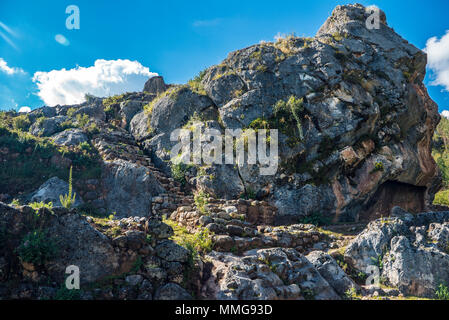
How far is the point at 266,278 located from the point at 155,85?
26227 millimetres

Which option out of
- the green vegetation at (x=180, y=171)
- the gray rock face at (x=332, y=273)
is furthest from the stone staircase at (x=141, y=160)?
the gray rock face at (x=332, y=273)

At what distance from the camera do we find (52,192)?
1100 cm

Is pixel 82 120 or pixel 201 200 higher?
pixel 82 120

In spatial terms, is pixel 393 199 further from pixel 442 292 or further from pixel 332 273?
pixel 332 273

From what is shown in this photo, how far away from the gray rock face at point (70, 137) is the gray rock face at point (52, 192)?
3606 mm

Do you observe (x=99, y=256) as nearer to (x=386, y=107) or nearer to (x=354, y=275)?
(x=354, y=275)

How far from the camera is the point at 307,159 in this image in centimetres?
1348

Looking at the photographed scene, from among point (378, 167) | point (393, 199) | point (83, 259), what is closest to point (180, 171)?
point (83, 259)

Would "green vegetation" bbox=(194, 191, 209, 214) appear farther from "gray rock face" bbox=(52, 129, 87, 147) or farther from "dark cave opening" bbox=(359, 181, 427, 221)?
"dark cave opening" bbox=(359, 181, 427, 221)

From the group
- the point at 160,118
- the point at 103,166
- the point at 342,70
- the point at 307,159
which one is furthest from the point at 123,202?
the point at 342,70

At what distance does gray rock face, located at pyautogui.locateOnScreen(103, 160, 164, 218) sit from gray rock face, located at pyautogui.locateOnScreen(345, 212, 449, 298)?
7.92 m

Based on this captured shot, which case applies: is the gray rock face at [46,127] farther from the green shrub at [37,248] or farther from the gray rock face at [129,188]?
the green shrub at [37,248]

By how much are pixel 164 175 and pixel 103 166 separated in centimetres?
295

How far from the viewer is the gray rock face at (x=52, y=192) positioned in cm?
1060
